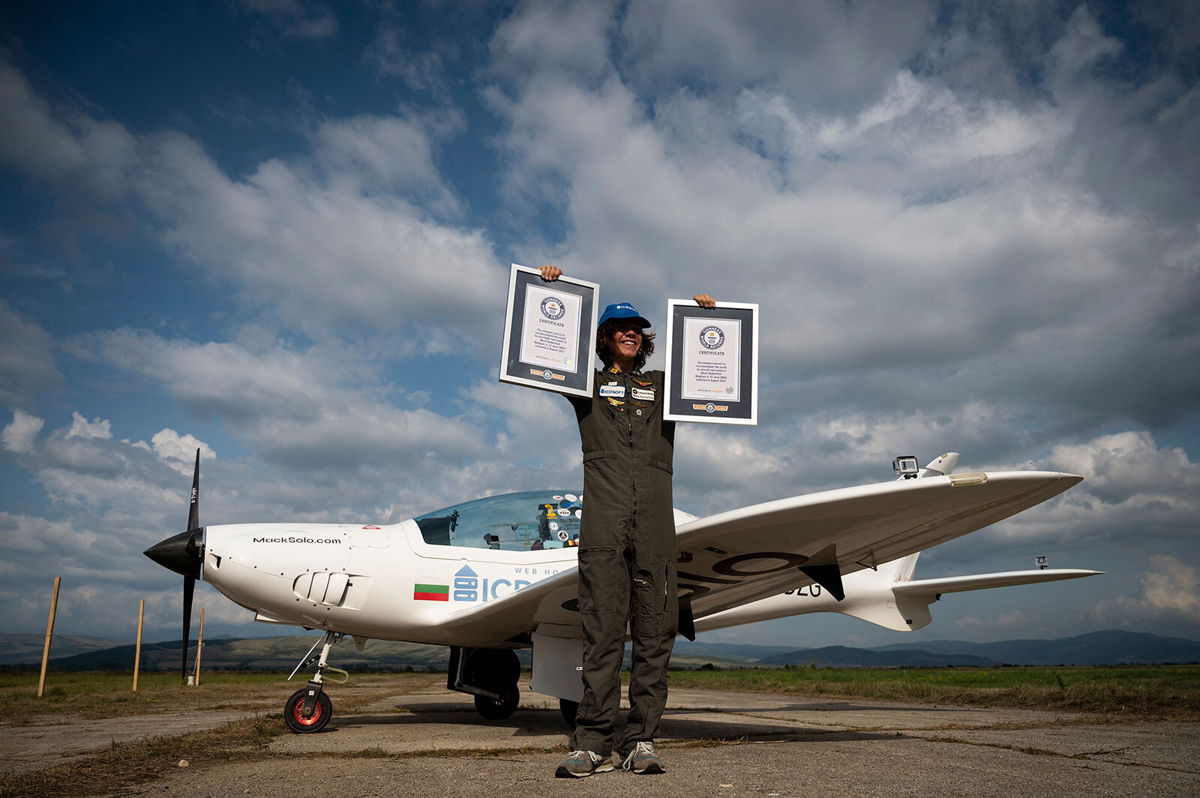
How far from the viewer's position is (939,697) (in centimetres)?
1105

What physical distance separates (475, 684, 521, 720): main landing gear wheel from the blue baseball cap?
4919mm

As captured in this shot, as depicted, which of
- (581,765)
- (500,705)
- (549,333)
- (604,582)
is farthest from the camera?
(500,705)

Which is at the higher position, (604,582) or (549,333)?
(549,333)

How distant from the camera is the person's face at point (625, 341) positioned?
393 centimetres

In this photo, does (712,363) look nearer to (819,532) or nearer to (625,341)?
(625,341)

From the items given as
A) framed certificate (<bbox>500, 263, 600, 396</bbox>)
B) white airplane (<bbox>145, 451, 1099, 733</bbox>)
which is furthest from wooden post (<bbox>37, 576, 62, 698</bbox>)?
framed certificate (<bbox>500, 263, 600, 396</bbox>)

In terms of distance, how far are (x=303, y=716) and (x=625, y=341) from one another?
406 centimetres

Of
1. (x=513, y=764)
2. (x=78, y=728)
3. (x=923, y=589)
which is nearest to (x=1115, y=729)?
(x=923, y=589)

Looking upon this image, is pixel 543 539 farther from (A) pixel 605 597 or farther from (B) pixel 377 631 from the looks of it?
(A) pixel 605 597

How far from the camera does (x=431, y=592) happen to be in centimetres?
634

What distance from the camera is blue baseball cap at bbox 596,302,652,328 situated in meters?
3.90

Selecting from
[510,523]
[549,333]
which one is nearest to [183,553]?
[510,523]

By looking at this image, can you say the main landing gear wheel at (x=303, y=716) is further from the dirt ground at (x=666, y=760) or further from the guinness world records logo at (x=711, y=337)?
the guinness world records logo at (x=711, y=337)

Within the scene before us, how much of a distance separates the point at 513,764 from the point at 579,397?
1825 mm
